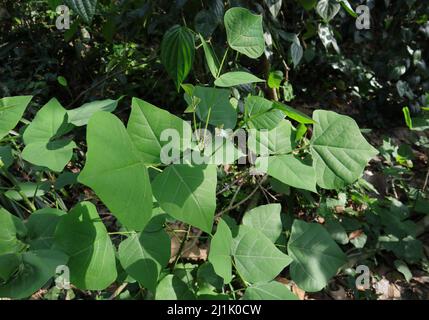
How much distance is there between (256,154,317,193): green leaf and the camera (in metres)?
0.58

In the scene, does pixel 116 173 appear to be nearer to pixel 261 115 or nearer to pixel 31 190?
pixel 261 115

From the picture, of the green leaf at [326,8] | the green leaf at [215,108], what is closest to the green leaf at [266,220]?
the green leaf at [215,108]

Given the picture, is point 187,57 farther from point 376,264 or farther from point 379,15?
point 379,15

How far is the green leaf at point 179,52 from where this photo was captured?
2.65 ft

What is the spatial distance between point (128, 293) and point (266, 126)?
567 millimetres

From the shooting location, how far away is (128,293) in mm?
917

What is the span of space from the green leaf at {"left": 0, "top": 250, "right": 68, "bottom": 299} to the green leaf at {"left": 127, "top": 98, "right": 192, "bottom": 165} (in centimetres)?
18

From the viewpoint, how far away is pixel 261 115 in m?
0.61

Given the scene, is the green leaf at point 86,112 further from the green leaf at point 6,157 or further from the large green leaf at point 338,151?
the large green leaf at point 338,151

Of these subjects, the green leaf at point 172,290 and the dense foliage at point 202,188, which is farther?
the green leaf at point 172,290

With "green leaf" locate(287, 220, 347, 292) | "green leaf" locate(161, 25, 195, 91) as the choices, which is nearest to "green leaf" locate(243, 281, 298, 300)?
"green leaf" locate(287, 220, 347, 292)

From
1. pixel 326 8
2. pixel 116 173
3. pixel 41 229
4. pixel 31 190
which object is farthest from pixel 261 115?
pixel 326 8

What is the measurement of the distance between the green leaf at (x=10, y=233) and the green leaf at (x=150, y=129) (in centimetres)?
21

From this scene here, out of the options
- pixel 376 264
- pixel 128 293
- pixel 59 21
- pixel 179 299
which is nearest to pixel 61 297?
pixel 128 293
